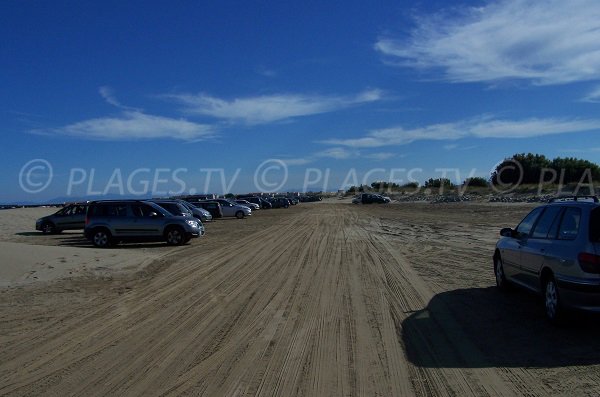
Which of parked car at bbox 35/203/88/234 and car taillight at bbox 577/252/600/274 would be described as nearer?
car taillight at bbox 577/252/600/274

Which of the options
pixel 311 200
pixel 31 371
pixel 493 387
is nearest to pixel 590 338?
pixel 493 387

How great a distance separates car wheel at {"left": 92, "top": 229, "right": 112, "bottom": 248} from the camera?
2309 cm

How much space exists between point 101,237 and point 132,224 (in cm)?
123

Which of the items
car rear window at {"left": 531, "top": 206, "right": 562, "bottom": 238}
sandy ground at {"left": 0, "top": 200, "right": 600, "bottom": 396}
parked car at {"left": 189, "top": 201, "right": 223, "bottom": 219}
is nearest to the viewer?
sandy ground at {"left": 0, "top": 200, "right": 600, "bottom": 396}

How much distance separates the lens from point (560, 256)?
827 cm

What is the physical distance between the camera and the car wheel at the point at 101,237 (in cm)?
2309

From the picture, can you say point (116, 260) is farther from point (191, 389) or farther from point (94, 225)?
point (191, 389)

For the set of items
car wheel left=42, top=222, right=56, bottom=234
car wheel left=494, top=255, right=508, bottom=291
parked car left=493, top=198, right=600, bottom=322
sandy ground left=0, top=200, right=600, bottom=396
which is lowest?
car wheel left=42, top=222, right=56, bottom=234

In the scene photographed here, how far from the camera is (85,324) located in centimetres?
898

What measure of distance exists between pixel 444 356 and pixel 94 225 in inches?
735

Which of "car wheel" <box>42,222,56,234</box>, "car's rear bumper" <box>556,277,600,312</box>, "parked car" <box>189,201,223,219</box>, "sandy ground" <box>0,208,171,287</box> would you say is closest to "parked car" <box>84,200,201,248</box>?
"sandy ground" <box>0,208,171,287</box>

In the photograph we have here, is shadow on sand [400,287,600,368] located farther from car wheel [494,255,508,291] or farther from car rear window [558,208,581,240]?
car rear window [558,208,581,240]

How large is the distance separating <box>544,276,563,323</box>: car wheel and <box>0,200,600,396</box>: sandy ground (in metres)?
0.19

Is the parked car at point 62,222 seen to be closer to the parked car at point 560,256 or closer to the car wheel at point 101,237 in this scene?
the car wheel at point 101,237
